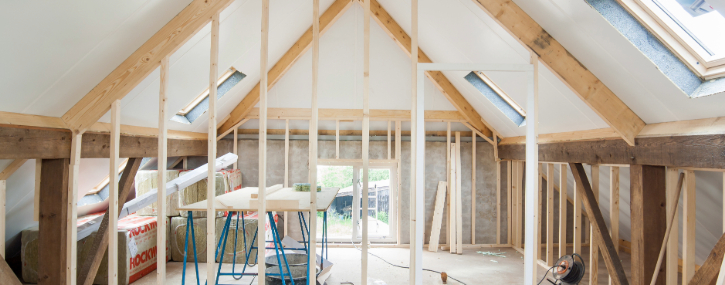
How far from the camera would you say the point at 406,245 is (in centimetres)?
667

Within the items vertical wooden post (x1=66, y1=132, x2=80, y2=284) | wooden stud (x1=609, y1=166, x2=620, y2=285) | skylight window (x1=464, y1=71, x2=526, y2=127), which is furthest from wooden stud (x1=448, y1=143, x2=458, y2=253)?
vertical wooden post (x1=66, y1=132, x2=80, y2=284)

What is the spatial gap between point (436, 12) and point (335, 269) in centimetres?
368

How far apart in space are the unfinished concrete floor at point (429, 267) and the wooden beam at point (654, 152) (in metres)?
1.89

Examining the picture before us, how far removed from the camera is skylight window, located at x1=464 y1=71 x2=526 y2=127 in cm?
508

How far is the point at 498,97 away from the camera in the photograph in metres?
5.19

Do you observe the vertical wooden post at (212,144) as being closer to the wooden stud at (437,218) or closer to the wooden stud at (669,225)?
the wooden stud at (669,225)

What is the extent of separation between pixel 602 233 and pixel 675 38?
2.06 metres

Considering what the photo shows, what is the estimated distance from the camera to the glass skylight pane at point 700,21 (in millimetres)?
2207

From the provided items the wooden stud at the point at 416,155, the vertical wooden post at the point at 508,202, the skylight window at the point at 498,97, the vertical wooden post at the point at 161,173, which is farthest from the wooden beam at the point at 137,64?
the vertical wooden post at the point at 508,202

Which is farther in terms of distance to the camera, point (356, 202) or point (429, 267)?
point (356, 202)

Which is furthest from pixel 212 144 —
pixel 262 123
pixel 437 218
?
pixel 437 218

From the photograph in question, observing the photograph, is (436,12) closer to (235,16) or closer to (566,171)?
(235,16)

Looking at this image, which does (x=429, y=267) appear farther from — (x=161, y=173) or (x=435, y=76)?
(x=161, y=173)

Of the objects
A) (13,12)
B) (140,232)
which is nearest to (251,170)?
(140,232)
